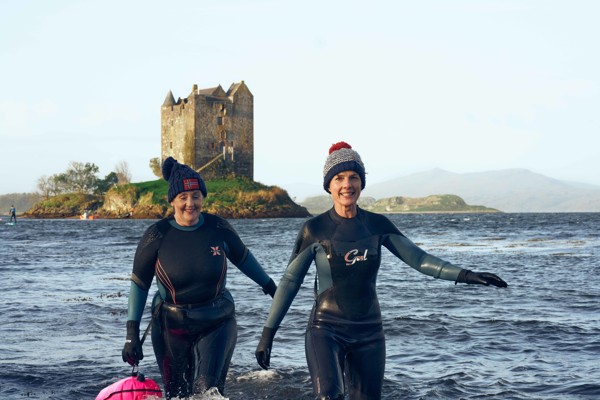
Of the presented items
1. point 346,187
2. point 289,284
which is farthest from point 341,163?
point 289,284

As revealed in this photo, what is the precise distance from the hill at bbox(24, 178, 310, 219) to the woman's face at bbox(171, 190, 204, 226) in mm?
96789

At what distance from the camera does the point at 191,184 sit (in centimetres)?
682

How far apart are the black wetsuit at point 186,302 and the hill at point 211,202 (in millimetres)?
96847

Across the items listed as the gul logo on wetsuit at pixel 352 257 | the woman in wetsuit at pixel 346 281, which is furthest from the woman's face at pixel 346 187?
the gul logo on wetsuit at pixel 352 257

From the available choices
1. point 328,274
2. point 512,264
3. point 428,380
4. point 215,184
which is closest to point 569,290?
point 512,264

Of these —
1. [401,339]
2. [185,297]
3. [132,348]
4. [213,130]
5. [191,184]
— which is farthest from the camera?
[213,130]

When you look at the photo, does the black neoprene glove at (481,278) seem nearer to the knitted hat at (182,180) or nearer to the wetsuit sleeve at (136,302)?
the knitted hat at (182,180)

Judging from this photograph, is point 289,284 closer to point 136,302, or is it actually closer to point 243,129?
point 136,302

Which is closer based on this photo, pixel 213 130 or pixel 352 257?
pixel 352 257

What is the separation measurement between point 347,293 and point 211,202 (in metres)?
102

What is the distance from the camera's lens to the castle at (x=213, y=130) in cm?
11362

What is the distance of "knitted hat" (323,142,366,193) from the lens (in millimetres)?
6246

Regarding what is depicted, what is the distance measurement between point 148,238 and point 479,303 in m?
12.0

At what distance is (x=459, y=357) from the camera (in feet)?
37.3
